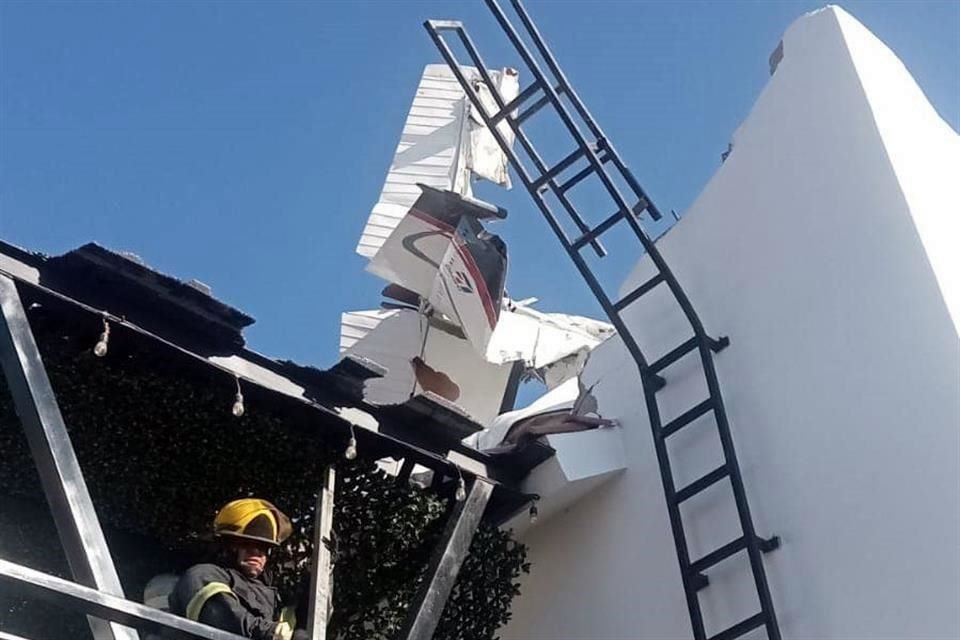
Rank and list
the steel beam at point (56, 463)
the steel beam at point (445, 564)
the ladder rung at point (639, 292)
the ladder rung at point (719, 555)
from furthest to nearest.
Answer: the ladder rung at point (639, 292), the ladder rung at point (719, 555), the steel beam at point (445, 564), the steel beam at point (56, 463)

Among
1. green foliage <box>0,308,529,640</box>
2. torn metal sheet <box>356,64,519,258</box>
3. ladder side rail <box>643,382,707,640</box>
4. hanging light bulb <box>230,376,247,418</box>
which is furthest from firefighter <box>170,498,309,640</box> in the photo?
torn metal sheet <box>356,64,519,258</box>

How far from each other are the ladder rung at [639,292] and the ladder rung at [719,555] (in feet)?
4.82

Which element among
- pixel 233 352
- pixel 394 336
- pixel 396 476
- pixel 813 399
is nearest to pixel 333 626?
pixel 396 476

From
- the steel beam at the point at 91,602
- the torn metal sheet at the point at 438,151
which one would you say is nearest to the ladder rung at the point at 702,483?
the steel beam at the point at 91,602

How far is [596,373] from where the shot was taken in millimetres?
7453

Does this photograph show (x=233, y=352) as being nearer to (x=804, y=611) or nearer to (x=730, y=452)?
(x=730, y=452)

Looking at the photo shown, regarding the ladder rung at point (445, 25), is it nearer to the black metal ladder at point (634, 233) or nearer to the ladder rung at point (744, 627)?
the black metal ladder at point (634, 233)

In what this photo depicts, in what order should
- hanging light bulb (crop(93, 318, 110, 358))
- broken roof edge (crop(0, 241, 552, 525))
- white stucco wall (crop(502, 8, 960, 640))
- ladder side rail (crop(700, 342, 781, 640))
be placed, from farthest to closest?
1. ladder side rail (crop(700, 342, 781, 640))
2. white stucco wall (crop(502, 8, 960, 640))
3. broken roof edge (crop(0, 241, 552, 525))
4. hanging light bulb (crop(93, 318, 110, 358))

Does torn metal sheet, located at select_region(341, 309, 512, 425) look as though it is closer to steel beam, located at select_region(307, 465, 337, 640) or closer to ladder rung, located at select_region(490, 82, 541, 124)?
ladder rung, located at select_region(490, 82, 541, 124)

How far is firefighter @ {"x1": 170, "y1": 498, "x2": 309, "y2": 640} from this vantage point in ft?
14.6

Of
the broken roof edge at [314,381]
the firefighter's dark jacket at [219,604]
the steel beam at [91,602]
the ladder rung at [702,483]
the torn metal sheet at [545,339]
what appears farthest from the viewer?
the torn metal sheet at [545,339]

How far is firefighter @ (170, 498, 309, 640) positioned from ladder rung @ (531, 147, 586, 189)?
255 cm

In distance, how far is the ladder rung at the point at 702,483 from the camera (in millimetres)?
5914

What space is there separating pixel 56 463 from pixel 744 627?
10.1 feet
